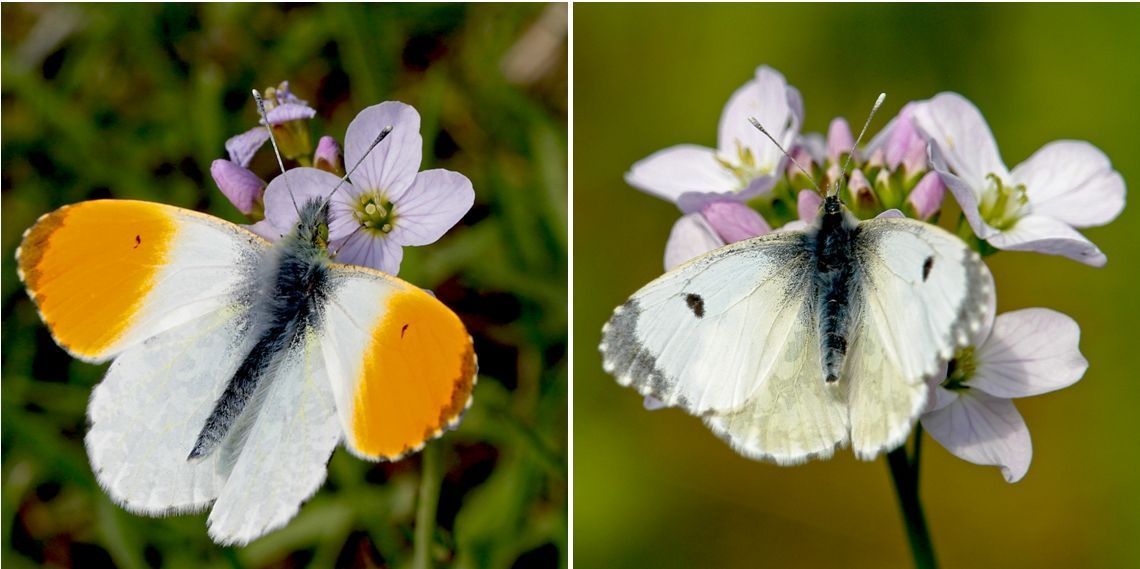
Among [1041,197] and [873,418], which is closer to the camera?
[873,418]

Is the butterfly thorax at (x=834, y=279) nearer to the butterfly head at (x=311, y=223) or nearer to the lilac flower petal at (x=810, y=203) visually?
the lilac flower petal at (x=810, y=203)

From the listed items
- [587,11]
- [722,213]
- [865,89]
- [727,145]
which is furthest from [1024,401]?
[587,11]

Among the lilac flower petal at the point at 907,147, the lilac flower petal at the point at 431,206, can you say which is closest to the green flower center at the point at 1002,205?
the lilac flower petal at the point at 907,147

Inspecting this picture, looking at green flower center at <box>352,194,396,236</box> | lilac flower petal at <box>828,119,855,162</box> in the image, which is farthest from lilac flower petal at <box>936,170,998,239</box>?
Answer: green flower center at <box>352,194,396,236</box>

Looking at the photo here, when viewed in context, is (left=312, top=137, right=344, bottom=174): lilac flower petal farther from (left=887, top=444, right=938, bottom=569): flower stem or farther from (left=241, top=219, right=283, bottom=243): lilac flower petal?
(left=887, top=444, right=938, bottom=569): flower stem

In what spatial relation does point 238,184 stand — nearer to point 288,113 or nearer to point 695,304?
point 288,113

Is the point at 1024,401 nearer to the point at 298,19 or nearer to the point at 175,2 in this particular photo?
the point at 298,19
